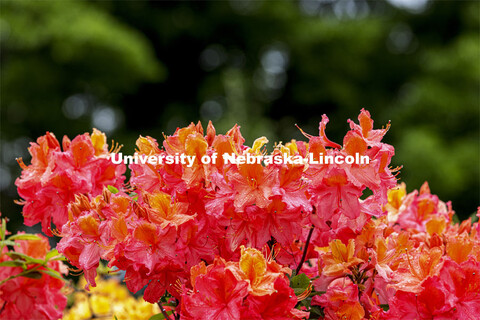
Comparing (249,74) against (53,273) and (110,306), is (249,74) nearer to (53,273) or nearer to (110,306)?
(110,306)

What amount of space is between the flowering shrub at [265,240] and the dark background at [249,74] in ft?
15.1

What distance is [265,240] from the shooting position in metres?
0.84

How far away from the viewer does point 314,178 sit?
0.84 metres

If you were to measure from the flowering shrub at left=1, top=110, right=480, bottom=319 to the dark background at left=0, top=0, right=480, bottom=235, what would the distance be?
15.1 ft

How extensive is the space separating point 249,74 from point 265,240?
20.8 feet

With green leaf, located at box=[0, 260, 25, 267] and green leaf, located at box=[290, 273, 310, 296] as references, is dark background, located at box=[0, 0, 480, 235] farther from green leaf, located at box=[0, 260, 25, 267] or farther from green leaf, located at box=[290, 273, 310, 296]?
green leaf, located at box=[290, 273, 310, 296]

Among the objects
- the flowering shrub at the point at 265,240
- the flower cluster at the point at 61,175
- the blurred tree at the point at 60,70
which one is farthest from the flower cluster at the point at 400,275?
the blurred tree at the point at 60,70

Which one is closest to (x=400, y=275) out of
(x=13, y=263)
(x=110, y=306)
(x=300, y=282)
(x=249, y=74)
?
(x=300, y=282)

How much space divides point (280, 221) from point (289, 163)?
9 cm

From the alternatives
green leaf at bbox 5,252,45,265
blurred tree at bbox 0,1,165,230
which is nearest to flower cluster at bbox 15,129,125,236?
green leaf at bbox 5,252,45,265

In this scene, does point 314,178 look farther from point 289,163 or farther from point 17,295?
point 17,295

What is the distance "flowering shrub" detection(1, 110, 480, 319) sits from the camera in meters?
0.76

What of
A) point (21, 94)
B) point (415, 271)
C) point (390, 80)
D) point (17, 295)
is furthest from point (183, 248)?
point (390, 80)

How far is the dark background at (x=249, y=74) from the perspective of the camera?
592 centimetres
